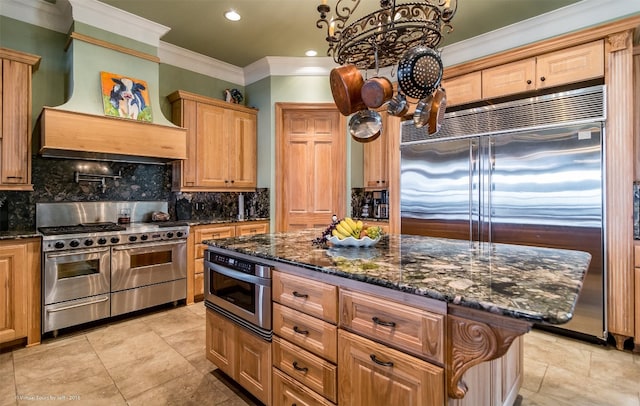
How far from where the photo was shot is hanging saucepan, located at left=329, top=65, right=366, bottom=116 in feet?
5.78

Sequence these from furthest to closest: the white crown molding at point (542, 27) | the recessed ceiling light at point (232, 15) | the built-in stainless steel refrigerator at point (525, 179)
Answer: the recessed ceiling light at point (232, 15), the white crown molding at point (542, 27), the built-in stainless steel refrigerator at point (525, 179)

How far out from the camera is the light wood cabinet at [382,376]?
1.19 meters

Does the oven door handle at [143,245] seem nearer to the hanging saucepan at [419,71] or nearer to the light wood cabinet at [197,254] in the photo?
the light wood cabinet at [197,254]

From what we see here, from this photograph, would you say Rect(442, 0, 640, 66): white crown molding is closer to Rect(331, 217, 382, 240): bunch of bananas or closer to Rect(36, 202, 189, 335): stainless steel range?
Rect(331, 217, 382, 240): bunch of bananas

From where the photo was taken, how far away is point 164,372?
7.70 feet

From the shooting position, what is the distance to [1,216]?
10.0 ft

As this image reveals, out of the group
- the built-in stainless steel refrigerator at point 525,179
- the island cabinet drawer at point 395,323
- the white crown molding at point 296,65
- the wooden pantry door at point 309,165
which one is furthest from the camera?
the wooden pantry door at point 309,165

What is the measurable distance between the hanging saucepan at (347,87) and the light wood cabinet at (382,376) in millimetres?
1147

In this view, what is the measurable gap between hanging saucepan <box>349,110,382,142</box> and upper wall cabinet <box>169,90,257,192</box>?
2.64m

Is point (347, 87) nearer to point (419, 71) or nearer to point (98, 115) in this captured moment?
point (419, 71)

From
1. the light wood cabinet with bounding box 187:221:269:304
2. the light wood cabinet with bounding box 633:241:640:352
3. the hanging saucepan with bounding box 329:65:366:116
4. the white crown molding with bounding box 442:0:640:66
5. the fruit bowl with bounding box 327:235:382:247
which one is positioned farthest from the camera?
the light wood cabinet with bounding box 187:221:269:304

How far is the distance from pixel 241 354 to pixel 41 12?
378 centimetres

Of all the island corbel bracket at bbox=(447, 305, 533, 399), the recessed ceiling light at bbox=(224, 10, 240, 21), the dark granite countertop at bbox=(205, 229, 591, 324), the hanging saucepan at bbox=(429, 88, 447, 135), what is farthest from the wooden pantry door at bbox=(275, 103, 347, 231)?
the island corbel bracket at bbox=(447, 305, 533, 399)

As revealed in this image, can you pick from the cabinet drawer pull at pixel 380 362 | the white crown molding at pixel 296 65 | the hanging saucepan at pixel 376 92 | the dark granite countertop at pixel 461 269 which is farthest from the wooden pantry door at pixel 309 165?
the cabinet drawer pull at pixel 380 362
